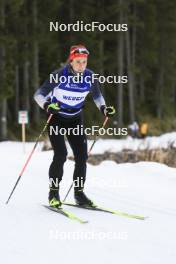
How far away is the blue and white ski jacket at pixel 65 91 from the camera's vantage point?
6.33m

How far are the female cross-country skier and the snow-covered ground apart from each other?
1.67ft

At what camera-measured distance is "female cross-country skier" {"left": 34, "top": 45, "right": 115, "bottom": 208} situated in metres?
6.33

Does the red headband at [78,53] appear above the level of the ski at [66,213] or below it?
above

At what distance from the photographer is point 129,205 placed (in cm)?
689

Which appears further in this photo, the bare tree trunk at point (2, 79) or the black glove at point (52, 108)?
the bare tree trunk at point (2, 79)

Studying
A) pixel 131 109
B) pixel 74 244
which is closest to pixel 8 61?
pixel 131 109

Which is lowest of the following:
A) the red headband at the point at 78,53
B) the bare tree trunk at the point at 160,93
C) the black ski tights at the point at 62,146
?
the bare tree trunk at the point at 160,93

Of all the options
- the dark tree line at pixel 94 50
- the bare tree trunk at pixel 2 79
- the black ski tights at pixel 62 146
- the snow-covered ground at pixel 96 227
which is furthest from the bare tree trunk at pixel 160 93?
the black ski tights at pixel 62 146

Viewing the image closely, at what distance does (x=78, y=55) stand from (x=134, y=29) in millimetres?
36334

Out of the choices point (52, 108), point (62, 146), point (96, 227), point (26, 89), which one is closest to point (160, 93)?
point (26, 89)

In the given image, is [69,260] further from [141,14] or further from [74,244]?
[141,14]

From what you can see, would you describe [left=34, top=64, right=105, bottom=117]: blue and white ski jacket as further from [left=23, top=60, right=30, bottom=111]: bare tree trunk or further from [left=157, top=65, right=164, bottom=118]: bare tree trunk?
[left=157, top=65, right=164, bottom=118]: bare tree trunk

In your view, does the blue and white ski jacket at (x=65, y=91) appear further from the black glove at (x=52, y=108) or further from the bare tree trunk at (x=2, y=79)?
the bare tree trunk at (x=2, y=79)

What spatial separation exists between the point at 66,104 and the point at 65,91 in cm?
16
